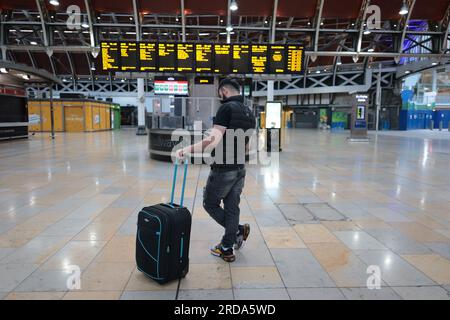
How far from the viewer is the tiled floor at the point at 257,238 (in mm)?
2797

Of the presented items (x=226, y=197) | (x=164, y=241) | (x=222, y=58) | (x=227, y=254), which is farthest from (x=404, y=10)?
(x=164, y=241)

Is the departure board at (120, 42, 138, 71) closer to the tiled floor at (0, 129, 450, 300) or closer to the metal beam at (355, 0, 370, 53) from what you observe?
the tiled floor at (0, 129, 450, 300)

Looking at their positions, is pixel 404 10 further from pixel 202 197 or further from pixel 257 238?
pixel 257 238

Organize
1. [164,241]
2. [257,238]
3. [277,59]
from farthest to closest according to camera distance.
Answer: [277,59] → [257,238] → [164,241]

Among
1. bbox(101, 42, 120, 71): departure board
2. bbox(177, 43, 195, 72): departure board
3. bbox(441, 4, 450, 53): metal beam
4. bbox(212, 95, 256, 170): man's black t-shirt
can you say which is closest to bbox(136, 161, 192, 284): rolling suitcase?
bbox(212, 95, 256, 170): man's black t-shirt

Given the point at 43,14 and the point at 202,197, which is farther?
the point at 43,14

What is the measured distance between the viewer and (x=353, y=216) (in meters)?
4.91

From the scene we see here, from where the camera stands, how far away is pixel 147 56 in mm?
11820

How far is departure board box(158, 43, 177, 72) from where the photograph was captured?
11812mm

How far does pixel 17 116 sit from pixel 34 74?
375 cm

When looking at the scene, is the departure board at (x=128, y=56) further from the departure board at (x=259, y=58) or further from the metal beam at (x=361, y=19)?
the metal beam at (x=361, y=19)

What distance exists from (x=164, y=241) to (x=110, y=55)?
34.1 ft

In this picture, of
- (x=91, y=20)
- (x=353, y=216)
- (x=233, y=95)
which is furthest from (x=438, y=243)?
(x=91, y=20)
